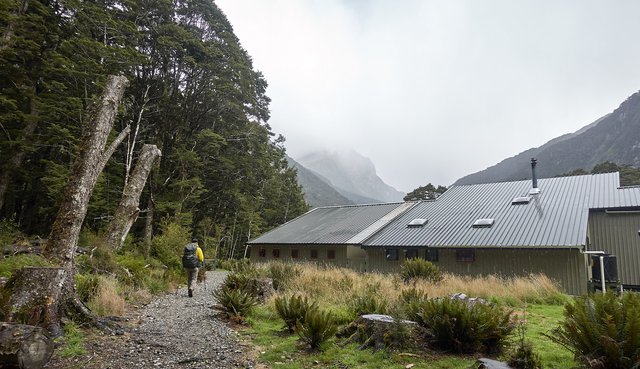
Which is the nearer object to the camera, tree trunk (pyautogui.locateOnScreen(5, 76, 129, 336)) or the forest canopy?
tree trunk (pyautogui.locateOnScreen(5, 76, 129, 336))

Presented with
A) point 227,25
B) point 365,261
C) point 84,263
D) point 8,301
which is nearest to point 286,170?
point 227,25

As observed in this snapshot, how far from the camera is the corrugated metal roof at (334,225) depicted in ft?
77.5

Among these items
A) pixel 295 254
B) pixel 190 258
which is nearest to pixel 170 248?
pixel 190 258

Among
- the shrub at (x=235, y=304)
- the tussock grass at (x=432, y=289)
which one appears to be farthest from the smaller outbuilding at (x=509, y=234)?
the shrub at (x=235, y=304)

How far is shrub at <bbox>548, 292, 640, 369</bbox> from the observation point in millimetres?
3693

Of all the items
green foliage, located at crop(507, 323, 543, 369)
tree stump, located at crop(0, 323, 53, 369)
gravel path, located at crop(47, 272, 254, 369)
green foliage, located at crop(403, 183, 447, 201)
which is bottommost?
gravel path, located at crop(47, 272, 254, 369)

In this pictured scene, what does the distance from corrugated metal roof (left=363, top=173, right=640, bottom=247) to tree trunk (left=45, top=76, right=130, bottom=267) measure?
14734 millimetres

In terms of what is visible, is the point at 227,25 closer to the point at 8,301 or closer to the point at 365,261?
the point at 365,261

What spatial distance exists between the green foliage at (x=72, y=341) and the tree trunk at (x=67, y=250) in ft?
0.57

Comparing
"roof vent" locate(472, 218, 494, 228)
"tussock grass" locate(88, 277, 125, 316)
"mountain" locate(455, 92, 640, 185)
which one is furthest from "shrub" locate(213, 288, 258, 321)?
"mountain" locate(455, 92, 640, 185)

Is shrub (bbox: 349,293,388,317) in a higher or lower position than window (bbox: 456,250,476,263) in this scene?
lower

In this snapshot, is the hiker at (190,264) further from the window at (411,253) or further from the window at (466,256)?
the window at (466,256)

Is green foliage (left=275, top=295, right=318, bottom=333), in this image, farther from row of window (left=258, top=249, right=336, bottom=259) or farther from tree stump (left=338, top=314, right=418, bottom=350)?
row of window (left=258, top=249, right=336, bottom=259)

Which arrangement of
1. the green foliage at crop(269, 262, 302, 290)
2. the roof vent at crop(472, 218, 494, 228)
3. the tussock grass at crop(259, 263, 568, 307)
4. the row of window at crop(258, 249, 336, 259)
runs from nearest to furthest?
1. the tussock grass at crop(259, 263, 568, 307)
2. the green foliage at crop(269, 262, 302, 290)
3. the roof vent at crop(472, 218, 494, 228)
4. the row of window at crop(258, 249, 336, 259)
